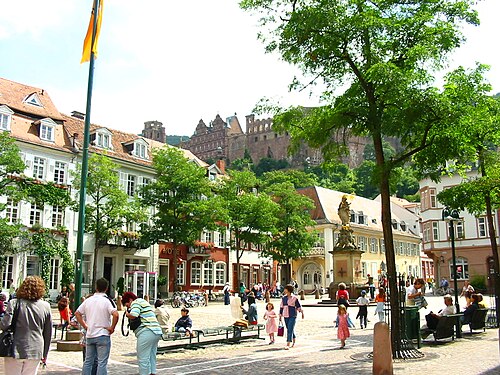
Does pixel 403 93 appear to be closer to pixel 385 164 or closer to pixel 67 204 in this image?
pixel 385 164

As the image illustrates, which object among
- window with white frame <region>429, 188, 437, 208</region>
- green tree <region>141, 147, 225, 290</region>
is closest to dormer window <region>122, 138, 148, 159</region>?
green tree <region>141, 147, 225, 290</region>

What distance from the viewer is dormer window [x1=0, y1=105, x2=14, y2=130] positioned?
33.8 metres

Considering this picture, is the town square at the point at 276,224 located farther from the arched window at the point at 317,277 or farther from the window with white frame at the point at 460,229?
the arched window at the point at 317,277

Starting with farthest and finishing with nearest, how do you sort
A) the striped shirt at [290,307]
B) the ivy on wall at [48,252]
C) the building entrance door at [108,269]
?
the building entrance door at [108,269] < the ivy on wall at [48,252] < the striped shirt at [290,307]

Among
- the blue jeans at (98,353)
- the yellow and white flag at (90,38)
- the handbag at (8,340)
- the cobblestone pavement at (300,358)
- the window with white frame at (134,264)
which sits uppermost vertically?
the yellow and white flag at (90,38)

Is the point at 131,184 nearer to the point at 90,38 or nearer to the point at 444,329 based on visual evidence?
the point at 90,38

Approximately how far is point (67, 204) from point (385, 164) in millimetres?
24951

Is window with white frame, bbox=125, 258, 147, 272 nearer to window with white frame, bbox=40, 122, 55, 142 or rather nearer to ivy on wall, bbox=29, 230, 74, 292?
ivy on wall, bbox=29, 230, 74, 292

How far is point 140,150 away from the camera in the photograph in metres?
44.0

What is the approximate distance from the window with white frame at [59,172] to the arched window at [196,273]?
1447 cm

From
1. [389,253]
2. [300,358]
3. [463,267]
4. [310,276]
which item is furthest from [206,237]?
[389,253]

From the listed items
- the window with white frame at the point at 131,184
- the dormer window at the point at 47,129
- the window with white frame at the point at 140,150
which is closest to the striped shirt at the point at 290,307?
the dormer window at the point at 47,129

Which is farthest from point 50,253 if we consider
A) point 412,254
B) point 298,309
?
point 412,254

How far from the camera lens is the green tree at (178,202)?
38.3 m
